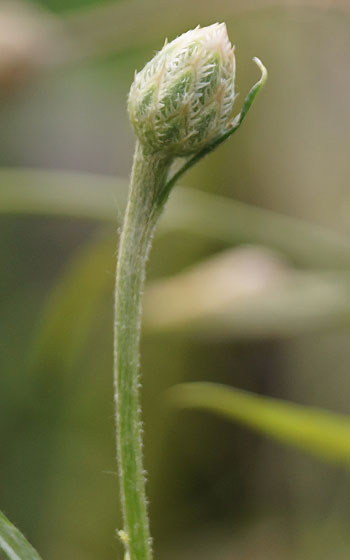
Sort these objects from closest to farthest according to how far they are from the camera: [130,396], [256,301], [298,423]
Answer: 1. [130,396]
2. [298,423]
3. [256,301]

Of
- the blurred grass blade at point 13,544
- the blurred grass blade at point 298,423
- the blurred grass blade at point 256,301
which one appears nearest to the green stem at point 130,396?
the blurred grass blade at point 13,544

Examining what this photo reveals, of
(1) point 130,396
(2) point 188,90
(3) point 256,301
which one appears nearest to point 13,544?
(1) point 130,396

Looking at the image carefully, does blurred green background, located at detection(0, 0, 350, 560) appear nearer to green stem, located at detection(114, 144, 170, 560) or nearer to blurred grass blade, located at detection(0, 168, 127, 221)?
blurred grass blade, located at detection(0, 168, 127, 221)

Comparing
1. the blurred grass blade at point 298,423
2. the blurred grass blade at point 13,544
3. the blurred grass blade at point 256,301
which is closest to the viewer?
the blurred grass blade at point 13,544

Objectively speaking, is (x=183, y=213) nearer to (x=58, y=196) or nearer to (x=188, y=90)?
(x=58, y=196)

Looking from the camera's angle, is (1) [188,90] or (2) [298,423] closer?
(1) [188,90]

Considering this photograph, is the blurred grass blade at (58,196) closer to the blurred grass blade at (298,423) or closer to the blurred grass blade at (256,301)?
the blurred grass blade at (256,301)

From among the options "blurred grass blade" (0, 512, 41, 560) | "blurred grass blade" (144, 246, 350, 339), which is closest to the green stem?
"blurred grass blade" (0, 512, 41, 560)
